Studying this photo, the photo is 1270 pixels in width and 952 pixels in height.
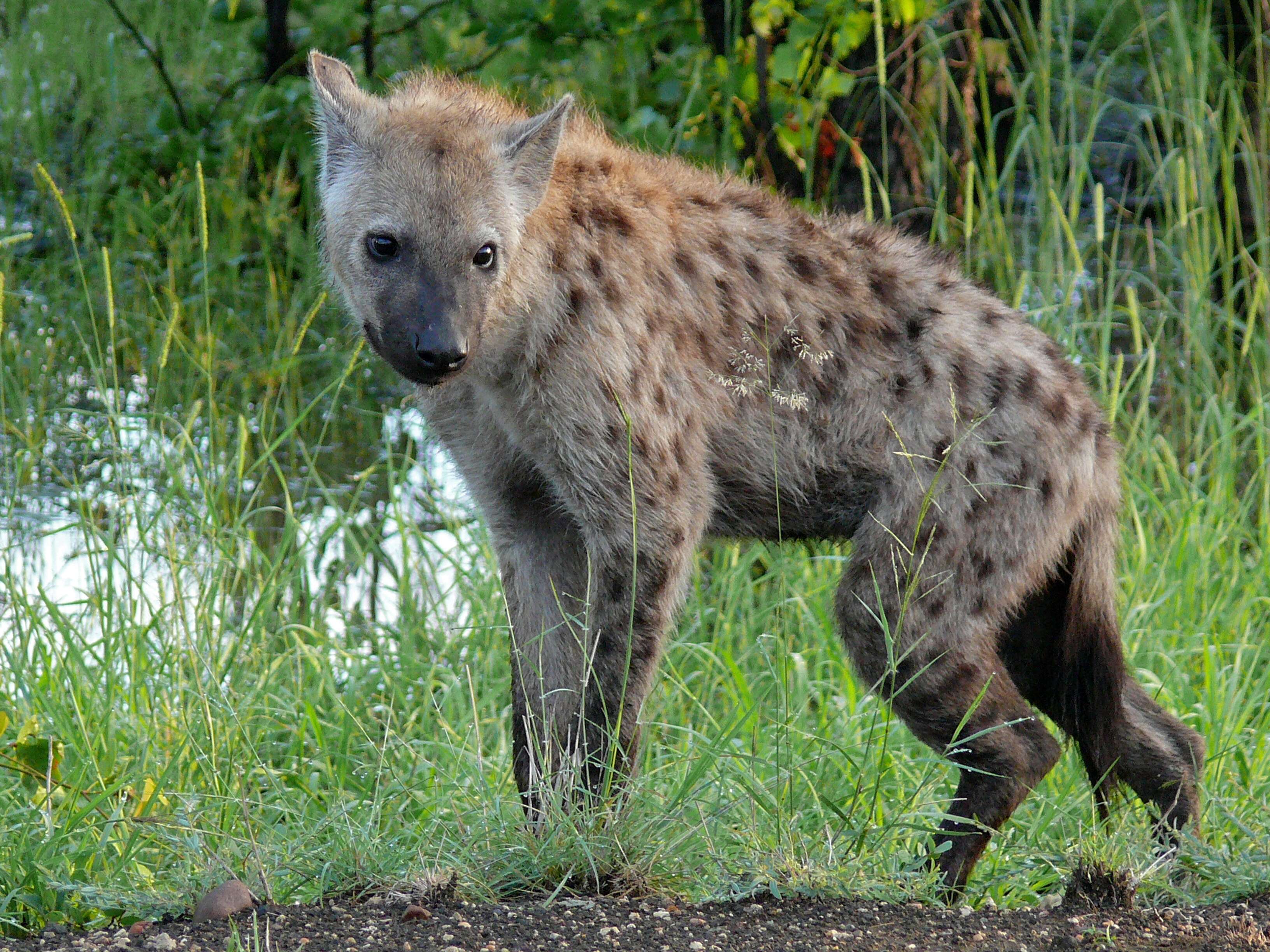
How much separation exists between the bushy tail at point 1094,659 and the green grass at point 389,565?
6.6 inches

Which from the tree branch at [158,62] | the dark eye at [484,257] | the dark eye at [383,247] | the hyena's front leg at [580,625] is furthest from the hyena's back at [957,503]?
the tree branch at [158,62]

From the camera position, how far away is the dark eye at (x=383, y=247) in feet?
9.89

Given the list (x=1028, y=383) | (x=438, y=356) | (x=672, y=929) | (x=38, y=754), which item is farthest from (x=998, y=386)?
(x=38, y=754)

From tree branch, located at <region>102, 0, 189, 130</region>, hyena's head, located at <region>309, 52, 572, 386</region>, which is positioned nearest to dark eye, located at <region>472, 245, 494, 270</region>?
hyena's head, located at <region>309, 52, 572, 386</region>

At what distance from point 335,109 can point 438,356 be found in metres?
0.70

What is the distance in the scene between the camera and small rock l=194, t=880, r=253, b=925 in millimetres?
2422

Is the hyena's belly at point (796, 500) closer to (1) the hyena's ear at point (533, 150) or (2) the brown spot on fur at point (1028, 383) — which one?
(2) the brown spot on fur at point (1028, 383)

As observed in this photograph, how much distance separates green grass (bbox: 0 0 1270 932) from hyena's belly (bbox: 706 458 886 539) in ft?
0.42

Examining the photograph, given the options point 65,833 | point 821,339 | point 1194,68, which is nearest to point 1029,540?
point 821,339

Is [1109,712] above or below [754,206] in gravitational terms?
below

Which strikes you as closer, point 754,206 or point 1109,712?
point 1109,712

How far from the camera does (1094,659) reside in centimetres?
340

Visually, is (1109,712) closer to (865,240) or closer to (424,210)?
(865,240)

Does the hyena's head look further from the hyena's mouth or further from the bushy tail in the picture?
the bushy tail
